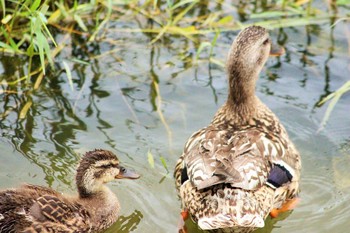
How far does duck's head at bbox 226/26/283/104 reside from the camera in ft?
24.8

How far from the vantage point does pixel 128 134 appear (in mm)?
7953

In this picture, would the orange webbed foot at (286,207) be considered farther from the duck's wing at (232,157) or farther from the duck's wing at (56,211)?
the duck's wing at (56,211)

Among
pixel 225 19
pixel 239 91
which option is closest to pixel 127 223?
pixel 239 91

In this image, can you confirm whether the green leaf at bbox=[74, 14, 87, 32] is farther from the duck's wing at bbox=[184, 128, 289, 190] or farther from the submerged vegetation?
the duck's wing at bbox=[184, 128, 289, 190]

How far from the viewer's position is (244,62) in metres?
7.60

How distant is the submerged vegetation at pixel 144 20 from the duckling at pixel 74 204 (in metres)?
1.63

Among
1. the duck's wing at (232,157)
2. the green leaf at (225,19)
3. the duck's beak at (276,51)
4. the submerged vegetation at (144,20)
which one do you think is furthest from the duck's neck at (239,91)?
the green leaf at (225,19)

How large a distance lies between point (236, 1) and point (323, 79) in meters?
1.52

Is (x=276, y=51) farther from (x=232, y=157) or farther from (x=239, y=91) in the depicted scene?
(x=232, y=157)

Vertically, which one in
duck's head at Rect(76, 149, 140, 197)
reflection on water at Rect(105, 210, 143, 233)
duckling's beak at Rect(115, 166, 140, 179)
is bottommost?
reflection on water at Rect(105, 210, 143, 233)

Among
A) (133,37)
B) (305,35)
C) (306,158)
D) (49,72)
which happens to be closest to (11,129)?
(49,72)

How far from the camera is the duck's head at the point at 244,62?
24.8 ft

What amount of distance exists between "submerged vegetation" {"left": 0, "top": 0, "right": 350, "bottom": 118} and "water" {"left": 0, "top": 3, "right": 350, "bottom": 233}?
10 centimetres

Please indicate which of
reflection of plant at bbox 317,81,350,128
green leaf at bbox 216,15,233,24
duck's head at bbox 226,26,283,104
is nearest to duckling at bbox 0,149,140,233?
duck's head at bbox 226,26,283,104
